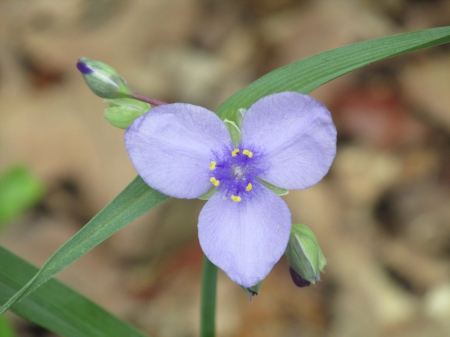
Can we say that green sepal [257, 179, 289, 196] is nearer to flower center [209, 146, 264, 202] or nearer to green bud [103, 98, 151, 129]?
flower center [209, 146, 264, 202]

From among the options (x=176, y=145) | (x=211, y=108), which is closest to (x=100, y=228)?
(x=176, y=145)

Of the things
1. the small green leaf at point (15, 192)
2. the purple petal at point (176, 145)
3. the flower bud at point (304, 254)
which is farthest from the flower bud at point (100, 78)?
the small green leaf at point (15, 192)

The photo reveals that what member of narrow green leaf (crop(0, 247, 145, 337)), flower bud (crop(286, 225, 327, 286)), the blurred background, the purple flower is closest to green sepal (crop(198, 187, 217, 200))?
the purple flower

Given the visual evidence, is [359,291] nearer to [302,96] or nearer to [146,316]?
[146,316]

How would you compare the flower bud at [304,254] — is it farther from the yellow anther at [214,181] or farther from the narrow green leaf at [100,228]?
the narrow green leaf at [100,228]

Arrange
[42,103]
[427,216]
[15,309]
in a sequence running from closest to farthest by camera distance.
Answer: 1. [15,309]
2. [427,216]
3. [42,103]

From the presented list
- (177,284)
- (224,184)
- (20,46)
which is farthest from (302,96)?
(20,46)
